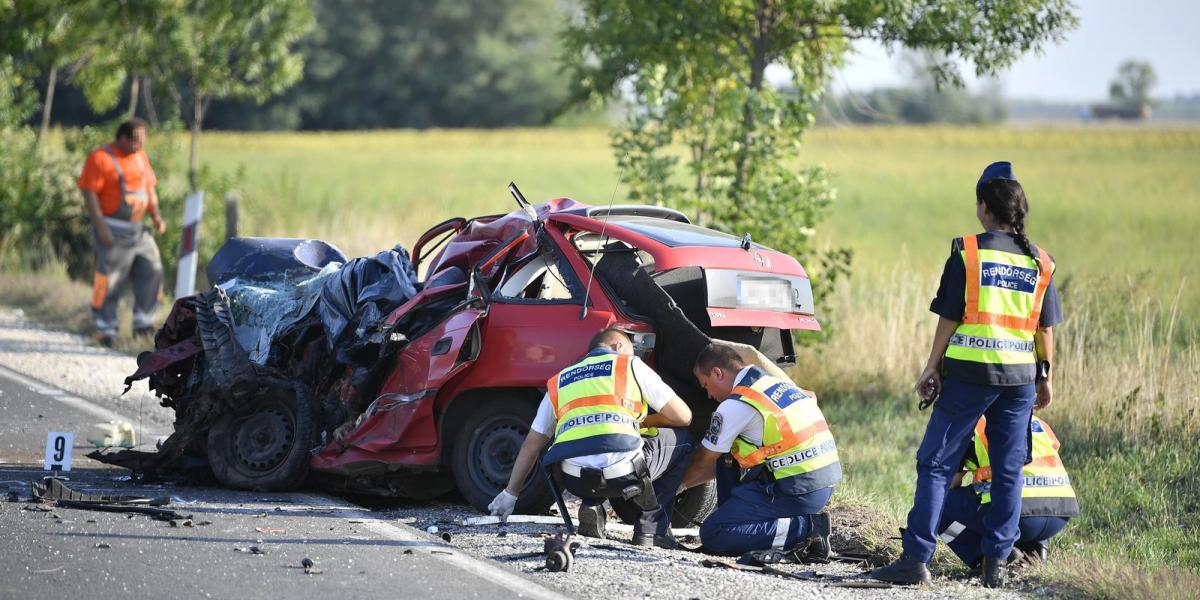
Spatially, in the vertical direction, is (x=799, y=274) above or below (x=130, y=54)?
below

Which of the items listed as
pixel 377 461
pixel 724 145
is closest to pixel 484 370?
pixel 377 461

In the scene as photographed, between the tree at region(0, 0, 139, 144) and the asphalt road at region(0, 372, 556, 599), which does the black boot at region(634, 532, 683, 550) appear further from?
the tree at region(0, 0, 139, 144)

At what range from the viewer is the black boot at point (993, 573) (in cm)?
604

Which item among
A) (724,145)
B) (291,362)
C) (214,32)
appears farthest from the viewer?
(214,32)

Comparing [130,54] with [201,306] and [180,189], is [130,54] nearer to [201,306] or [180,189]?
[180,189]

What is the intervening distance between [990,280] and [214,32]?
1440 cm

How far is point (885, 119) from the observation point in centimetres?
1262

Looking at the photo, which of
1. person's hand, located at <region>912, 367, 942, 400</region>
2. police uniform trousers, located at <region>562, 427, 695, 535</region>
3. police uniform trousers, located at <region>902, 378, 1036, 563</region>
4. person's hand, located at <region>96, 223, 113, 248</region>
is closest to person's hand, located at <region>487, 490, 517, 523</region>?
police uniform trousers, located at <region>562, 427, 695, 535</region>

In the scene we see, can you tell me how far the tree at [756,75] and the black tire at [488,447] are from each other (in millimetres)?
4618

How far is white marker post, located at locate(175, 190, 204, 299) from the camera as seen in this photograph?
13672mm

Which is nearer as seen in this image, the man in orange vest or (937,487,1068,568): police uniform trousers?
(937,487,1068,568): police uniform trousers

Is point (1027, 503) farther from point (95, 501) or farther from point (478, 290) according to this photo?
point (95, 501)

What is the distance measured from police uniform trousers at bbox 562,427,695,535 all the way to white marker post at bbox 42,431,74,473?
Result: 3.27 m

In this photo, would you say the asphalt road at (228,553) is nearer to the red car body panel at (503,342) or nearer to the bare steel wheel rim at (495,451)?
the red car body panel at (503,342)
